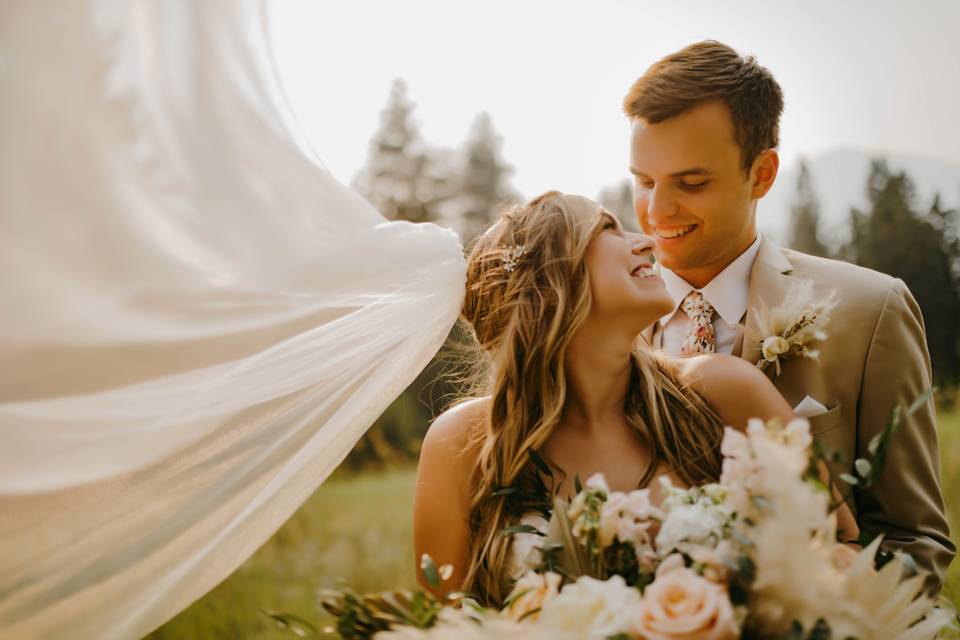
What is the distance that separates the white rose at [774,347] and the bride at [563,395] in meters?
0.12

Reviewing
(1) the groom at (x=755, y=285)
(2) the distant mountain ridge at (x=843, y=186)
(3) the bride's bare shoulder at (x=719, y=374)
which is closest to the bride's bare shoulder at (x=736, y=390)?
(3) the bride's bare shoulder at (x=719, y=374)

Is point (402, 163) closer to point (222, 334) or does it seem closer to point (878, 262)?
point (878, 262)

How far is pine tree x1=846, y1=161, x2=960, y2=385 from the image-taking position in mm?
7117

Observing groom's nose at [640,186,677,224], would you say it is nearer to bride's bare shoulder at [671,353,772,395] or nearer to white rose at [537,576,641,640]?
bride's bare shoulder at [671,353,772,395]

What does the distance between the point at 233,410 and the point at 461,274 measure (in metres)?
0.96

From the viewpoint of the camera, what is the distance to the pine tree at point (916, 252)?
7117mm

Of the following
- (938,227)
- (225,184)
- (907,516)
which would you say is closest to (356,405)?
(225,184)

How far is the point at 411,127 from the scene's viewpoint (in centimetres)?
2538

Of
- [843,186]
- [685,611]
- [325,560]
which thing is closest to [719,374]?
[685,611]

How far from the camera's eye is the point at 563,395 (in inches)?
116

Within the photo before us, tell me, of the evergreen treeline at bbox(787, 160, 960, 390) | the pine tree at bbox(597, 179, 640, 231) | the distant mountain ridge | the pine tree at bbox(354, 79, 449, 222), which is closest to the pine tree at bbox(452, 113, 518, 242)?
the pine tree at bbox(354, 79, 449, 222)

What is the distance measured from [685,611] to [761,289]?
189 centimetres

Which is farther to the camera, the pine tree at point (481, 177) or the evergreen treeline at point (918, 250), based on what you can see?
the pine tree at point (481, 177)

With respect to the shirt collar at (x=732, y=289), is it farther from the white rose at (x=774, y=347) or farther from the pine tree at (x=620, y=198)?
the pine tree at (x=620, y=198)
